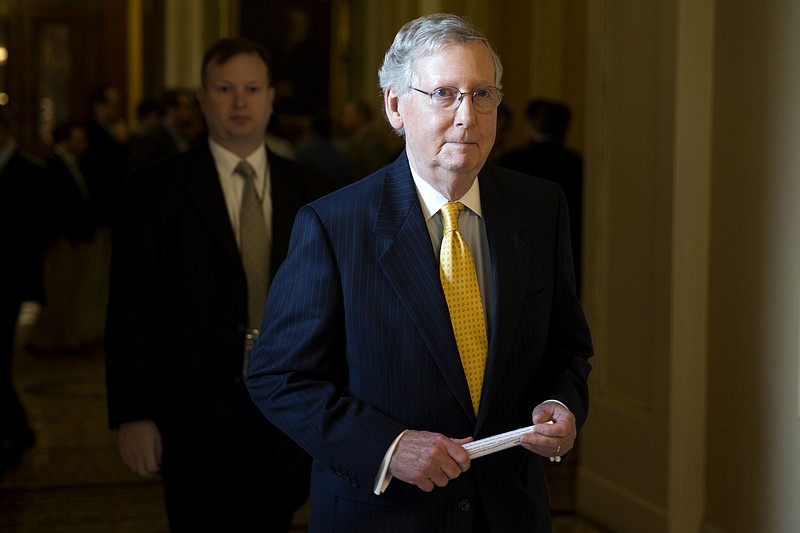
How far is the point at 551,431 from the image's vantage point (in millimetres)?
2064

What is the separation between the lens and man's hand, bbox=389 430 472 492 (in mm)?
2010

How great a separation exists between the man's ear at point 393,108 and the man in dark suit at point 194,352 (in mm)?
1194

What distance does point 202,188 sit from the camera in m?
3.39

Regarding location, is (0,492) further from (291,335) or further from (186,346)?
(291,335)

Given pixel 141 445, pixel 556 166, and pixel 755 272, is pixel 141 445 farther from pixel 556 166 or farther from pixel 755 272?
pixel 556 166

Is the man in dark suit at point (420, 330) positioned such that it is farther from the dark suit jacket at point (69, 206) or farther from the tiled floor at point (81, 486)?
the dark suit jacket at point (69, 206)

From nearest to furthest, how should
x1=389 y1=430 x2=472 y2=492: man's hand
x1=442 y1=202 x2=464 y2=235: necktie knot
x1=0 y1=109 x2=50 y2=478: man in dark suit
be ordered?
x1=389 y1=430 x2=472 y2=492: man's hand
x1=442 y1=202 x2=464 y2=235: necktie knot
x1=0 y1=109 x2=50 y2=478: man in dark suit

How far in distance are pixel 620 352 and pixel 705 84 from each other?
4.24ft

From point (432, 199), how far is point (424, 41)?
32 centimetres

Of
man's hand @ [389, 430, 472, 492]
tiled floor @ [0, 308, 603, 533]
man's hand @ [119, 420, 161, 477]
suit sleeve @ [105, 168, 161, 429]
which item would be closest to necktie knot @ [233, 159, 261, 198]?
suit sleeve @ [105, 168, 161, 429]

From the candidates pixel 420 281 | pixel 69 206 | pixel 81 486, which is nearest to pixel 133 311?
pixel 420 281

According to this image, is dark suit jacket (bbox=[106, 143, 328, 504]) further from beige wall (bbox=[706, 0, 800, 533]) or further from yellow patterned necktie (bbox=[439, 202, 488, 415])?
beige wall (bbox=[706, 0, 800, 533])

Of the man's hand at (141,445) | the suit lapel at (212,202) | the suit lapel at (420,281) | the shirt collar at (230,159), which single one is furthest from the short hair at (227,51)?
the suit lapel at (420,281)

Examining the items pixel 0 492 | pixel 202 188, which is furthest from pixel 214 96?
A: pixel 0 492
